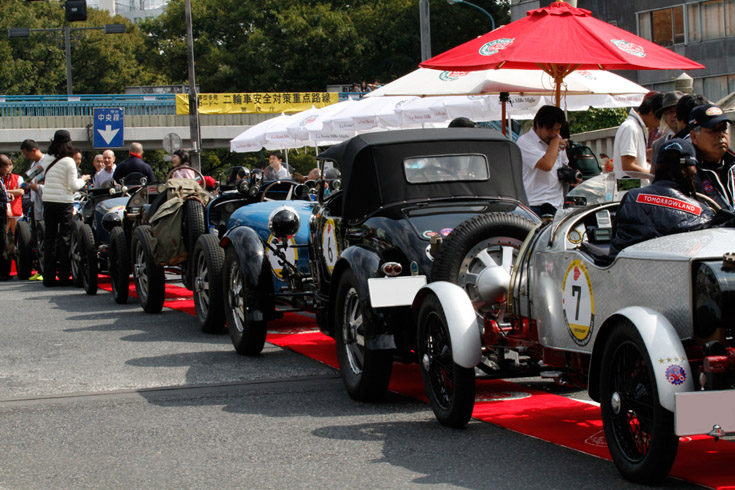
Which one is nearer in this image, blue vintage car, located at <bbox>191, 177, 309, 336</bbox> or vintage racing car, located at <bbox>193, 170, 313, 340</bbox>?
vintage racing car, located at <bbox>193, 170, 313, 340</bbox>

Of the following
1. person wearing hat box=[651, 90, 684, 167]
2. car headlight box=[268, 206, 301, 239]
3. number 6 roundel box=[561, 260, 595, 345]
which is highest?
person wearing hat box=[651, 90, 684, 167]

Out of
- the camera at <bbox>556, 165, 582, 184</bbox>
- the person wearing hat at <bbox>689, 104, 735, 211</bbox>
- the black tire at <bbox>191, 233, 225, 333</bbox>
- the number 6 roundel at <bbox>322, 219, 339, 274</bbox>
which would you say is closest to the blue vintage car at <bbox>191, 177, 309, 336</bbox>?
the black tire at <bbox>191, 233, 225, 333</bbox>

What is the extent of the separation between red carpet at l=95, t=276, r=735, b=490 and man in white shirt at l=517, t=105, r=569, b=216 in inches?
84.2

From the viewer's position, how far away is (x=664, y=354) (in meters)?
4.61

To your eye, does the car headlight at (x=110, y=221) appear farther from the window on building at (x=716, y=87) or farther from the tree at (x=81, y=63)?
the tree at (x=81, y=63)

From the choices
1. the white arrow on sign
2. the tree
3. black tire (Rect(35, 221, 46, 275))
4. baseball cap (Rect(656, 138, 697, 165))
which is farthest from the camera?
the tree

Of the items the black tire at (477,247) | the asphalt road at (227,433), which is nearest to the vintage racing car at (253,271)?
the asphalt road at (227,433)

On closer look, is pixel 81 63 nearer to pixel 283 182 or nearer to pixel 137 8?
pixel 283 182

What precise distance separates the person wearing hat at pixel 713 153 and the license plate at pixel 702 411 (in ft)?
7.23

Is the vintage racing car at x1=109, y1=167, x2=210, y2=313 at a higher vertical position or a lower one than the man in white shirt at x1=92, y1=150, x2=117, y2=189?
lower

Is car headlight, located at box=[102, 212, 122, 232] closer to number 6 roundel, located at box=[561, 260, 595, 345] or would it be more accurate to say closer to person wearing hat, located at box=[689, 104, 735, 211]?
person wearing hat, located at box=[689, 104, 735, 211]

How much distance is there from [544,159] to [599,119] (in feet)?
60.7

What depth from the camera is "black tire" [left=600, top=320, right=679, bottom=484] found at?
463 cm

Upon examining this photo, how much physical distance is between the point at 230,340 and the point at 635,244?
543cm
